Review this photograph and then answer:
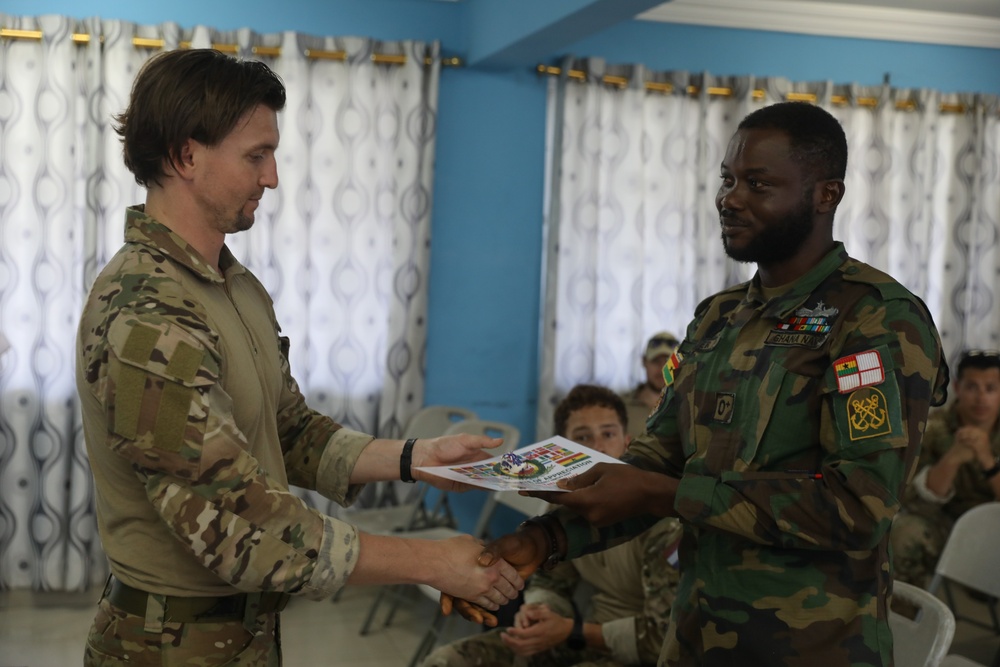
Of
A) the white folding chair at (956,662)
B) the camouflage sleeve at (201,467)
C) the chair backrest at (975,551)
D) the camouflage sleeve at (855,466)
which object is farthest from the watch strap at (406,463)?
the chair backrest at (975,551)

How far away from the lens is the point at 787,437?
162 cm

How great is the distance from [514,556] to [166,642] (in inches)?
25.9

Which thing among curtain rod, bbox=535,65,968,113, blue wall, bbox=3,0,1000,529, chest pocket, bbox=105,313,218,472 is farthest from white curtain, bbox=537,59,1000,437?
chest pocket, bbox=105,313,218,472

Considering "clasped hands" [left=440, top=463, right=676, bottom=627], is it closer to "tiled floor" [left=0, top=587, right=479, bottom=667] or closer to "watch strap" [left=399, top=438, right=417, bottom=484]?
"watch strap" [left=399, top=438, right=417, bottom=484]

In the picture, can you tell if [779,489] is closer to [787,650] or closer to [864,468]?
[864,468]

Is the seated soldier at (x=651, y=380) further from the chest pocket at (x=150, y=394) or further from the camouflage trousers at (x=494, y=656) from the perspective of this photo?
the chest pocket at (x=150, y=394)

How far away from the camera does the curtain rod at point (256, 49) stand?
473cm

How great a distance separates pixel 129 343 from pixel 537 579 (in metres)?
2.14

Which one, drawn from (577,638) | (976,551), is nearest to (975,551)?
(976,551)

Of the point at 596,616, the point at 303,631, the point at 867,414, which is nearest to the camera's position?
the point at 867,414

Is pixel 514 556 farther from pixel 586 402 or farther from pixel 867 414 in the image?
pixel 586 402

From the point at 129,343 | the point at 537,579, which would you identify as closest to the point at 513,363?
the point at 537,579

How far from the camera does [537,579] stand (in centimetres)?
326

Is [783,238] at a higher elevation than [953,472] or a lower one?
higher
